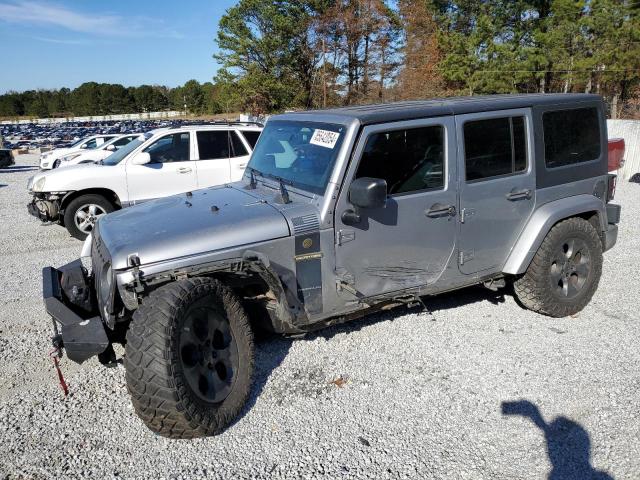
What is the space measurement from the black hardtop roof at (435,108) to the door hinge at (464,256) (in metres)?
1.14

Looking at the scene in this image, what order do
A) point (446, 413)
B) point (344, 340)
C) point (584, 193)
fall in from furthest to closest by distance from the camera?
point (584, 193) < point (344, 340) < point (446, 413)

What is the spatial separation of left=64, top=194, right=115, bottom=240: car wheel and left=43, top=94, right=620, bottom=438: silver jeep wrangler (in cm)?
468

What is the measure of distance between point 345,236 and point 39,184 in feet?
21.8

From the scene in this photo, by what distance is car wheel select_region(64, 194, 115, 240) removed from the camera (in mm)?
8219

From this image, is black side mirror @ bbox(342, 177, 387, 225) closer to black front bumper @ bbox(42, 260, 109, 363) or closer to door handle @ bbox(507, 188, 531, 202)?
door handle @ bbox(507, 188, 531, 202)

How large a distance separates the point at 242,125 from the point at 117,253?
6524mm

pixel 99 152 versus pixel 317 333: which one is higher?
pixel 99 152

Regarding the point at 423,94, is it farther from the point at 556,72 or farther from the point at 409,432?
the point at 409,432

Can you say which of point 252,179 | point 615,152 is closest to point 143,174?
point 252,179

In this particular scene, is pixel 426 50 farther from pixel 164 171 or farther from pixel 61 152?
pixel 164 171

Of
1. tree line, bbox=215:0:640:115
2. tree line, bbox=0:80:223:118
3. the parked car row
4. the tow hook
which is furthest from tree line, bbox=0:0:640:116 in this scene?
tree line, bbox=0:80:223:118

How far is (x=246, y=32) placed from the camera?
135 ft

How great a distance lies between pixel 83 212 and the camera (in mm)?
8352

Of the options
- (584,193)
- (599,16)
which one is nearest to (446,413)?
(584,193)
